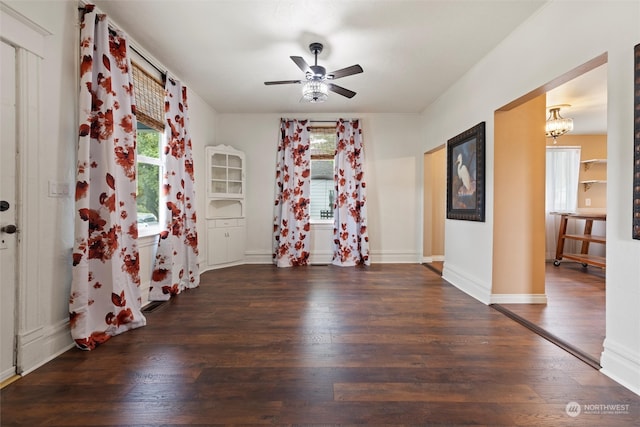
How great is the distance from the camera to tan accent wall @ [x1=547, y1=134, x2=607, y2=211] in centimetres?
A: 532

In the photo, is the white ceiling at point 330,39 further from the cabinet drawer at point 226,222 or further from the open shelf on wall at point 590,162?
the cabinet drawer at point 226,222

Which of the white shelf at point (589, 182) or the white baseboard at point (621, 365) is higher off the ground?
the white shelf at point (589, 182)

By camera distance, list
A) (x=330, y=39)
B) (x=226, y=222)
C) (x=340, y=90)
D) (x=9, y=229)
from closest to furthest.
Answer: (x=9, y=229), (x=330, y=39), (x=340, y=90), (x=226, y=222)

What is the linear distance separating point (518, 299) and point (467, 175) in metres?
1.48

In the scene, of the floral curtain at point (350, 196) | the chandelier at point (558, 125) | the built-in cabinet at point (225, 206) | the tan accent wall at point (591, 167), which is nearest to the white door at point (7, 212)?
the built-in cabinet at point (225, 206)

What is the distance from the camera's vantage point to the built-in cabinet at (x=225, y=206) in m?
4.48

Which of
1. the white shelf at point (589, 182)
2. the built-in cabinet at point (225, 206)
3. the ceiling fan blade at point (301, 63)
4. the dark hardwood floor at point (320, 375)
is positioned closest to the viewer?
the dark hardwood floor at point (320, 375)

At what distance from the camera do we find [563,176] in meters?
5.30

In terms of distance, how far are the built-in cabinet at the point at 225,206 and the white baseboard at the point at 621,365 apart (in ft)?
14.6

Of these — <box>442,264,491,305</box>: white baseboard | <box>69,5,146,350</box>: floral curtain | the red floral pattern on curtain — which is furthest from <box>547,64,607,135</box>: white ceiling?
<box>69,5,146,350</box>: floral curtain

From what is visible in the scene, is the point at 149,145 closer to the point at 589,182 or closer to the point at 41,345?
the point at 41,345

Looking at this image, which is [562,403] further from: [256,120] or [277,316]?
[256,120]

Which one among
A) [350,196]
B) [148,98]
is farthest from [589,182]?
[148,98]

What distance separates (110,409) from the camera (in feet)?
4.77
